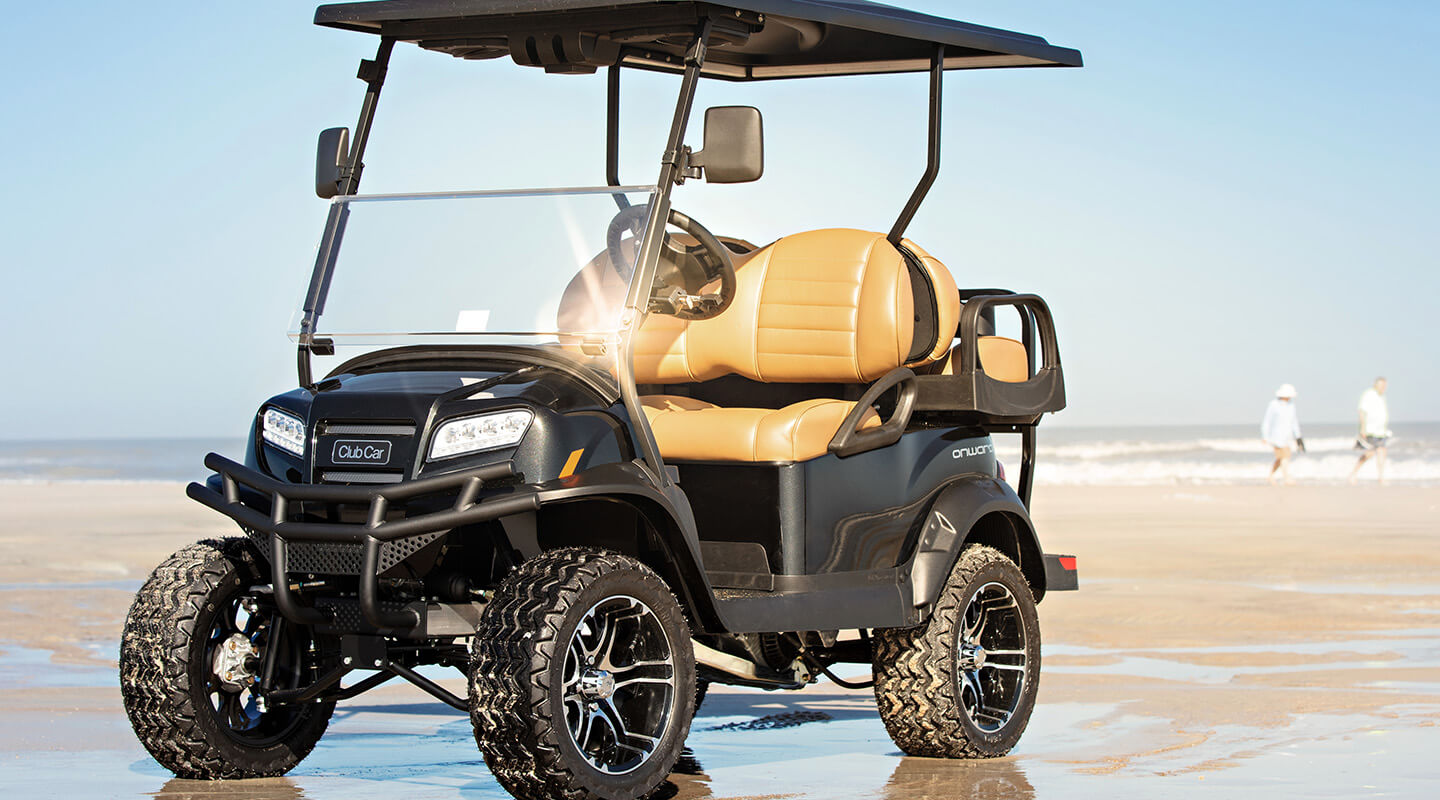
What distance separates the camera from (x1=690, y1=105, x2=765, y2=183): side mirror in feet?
16.6

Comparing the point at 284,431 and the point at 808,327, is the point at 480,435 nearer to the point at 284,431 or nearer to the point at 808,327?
the point at 284,431

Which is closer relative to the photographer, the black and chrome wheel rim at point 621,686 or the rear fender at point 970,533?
the black and chrome wheel rim at point 621,686

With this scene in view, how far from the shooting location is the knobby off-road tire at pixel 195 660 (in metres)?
5.15

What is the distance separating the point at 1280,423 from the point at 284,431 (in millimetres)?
20379

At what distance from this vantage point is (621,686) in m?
4.95

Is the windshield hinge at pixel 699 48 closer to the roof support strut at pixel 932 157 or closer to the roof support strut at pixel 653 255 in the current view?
the roof support strut at pixel 653 255

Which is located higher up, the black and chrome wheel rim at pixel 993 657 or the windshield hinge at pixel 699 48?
the windshield hinge at pixel 699 48

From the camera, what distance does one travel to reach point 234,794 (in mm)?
5188

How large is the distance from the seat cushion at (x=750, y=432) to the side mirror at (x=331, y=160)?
1.17m

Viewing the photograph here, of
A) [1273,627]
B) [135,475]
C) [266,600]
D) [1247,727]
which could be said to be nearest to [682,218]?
[266,600]

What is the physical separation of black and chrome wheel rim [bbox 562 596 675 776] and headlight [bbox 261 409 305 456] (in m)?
0.91

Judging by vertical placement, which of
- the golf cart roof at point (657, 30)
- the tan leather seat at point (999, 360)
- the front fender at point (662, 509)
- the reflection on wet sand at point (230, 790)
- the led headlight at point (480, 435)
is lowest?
the reflection on wet sand at point (230, 790)

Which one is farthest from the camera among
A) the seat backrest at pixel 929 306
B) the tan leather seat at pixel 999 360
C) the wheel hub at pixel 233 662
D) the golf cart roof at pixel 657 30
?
the tan leather seat at pixel 999 360

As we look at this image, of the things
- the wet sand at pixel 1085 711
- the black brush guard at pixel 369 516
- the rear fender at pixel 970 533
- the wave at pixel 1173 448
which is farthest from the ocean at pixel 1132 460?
the black brush guard at pixel 369 516
